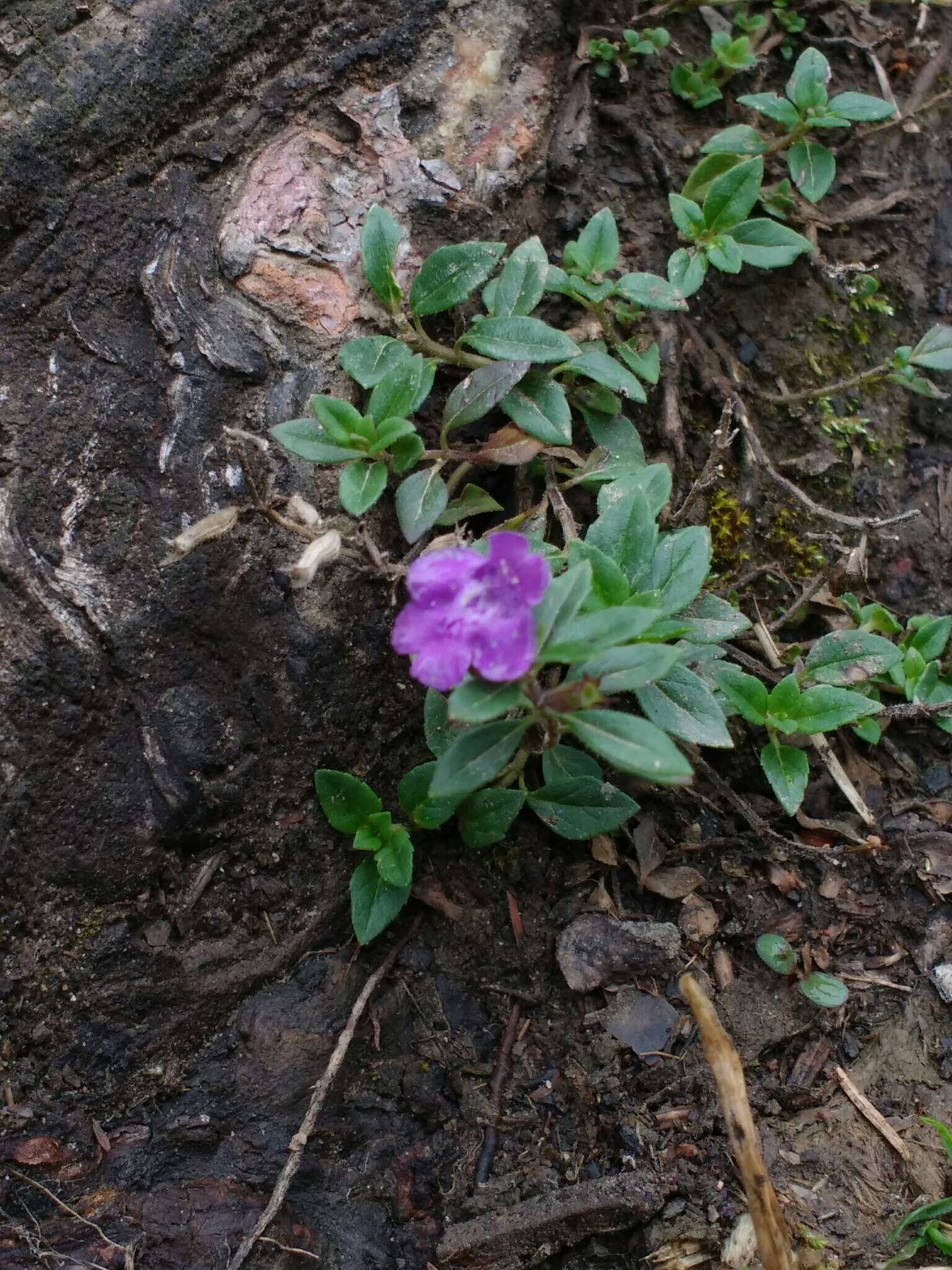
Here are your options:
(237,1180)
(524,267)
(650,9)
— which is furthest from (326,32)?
(237,1180)

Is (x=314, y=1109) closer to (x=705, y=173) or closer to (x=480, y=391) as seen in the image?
(x=480, y=391)

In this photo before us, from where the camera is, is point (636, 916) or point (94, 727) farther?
point (636, 916)

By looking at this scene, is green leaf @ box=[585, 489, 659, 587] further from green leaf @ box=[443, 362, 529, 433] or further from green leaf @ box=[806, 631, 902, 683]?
green leaf @ box=[806, 631, 902, 683]

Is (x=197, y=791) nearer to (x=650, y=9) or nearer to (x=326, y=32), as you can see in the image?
(x=326, y=32)

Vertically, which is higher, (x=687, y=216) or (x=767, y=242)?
(x=687, y=216)

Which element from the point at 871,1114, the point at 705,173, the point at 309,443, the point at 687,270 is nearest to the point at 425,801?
the point at 309,443

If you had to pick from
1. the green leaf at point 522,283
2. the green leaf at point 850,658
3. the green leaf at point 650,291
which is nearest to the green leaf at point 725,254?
the green leaf at point 650,291
